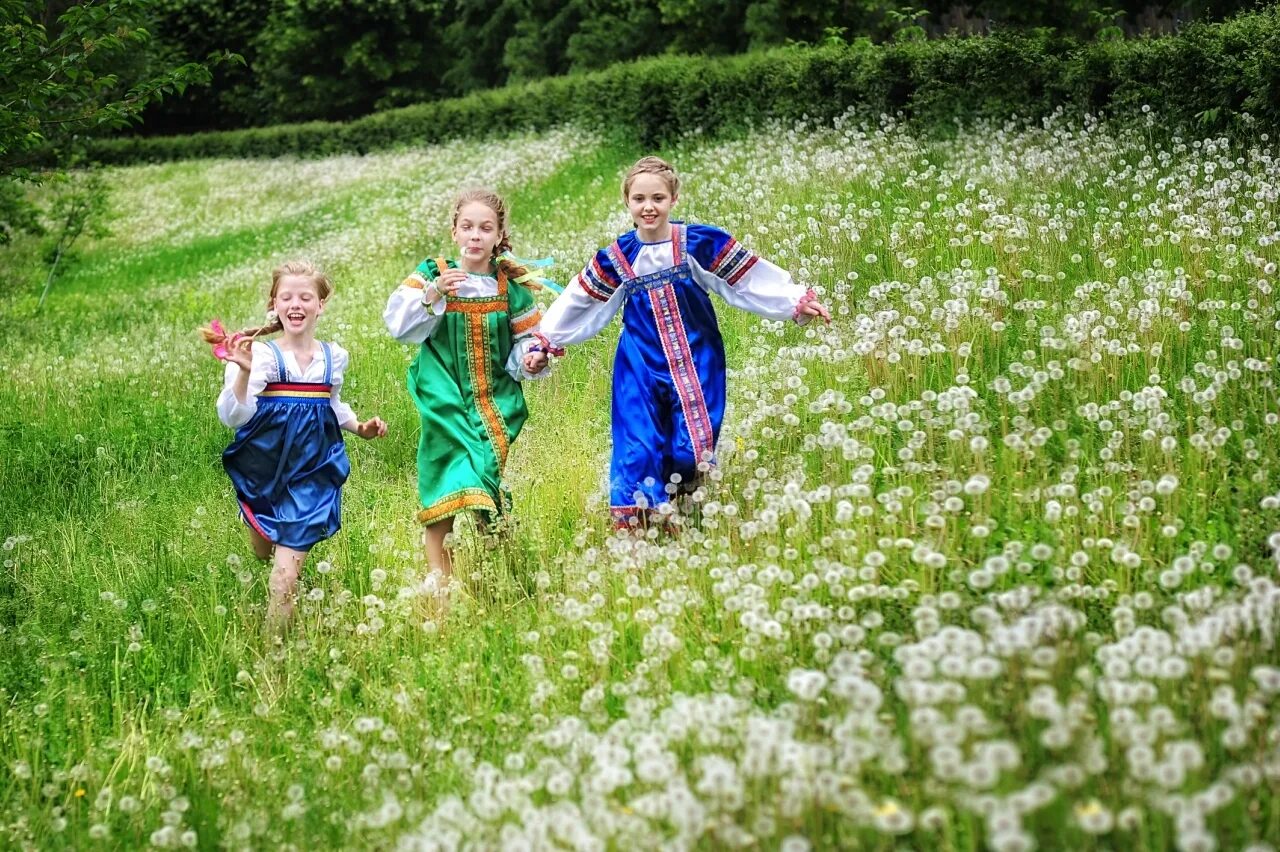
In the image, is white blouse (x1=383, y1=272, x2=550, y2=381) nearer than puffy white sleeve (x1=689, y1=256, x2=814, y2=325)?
Yes

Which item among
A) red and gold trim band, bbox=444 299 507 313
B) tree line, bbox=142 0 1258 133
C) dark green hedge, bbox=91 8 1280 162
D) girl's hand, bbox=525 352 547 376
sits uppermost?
red and gold trim band, bbox=444 299 507 313

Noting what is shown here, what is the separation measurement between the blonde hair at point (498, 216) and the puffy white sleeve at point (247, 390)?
110cm

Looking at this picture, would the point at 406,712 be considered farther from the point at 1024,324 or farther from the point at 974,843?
the point at 1024,324

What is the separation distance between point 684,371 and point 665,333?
7.8 inches

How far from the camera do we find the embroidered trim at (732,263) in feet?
19.1

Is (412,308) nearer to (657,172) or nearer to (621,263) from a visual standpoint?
(621,263)

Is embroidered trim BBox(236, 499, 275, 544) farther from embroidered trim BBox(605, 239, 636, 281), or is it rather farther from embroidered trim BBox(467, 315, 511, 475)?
embroidered trim BBox(605, 239, 636, 281)

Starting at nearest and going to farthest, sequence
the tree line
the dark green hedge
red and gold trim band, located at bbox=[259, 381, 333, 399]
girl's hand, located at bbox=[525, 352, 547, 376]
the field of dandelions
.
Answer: the field of dandelions < red and gold trim band, located at bbox=[259, 381, 333, 399] < girl's hand, located at bbox=[525, 352, 547, 376] < the dark green hedge < the tree line

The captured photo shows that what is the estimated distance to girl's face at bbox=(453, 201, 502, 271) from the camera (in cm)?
583

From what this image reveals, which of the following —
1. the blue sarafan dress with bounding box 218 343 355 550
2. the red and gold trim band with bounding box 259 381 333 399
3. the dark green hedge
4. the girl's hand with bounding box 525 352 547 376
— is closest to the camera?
the blue sarafan dress with bounding box 218 343 355 550

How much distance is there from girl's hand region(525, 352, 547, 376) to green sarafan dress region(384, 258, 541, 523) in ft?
0.25

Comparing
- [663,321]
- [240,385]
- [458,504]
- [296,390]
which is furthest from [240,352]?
[663,321]

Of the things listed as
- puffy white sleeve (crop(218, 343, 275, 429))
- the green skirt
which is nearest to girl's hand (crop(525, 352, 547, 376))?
the green skirt

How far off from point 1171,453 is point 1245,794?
2214mm
